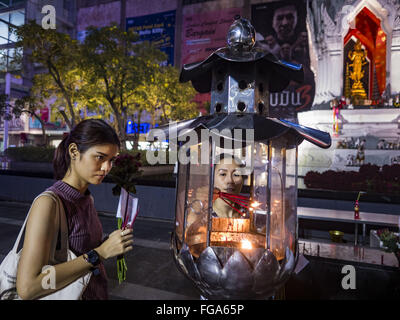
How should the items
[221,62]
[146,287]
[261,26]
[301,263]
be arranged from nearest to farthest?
[221,62] → [301,263] → [146,287] → [261,26]

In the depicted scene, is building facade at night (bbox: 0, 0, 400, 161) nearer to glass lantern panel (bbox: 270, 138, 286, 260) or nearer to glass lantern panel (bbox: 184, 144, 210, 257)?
glass lantern panel (bbox: 270, 138, 286, 260)

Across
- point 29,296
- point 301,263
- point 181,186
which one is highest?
point 181,186

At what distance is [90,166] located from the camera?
1.80 metres

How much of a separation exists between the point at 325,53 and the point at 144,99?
471 inches

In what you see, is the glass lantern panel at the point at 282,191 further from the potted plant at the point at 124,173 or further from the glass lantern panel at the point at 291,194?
the potted plant at the point at 124,173

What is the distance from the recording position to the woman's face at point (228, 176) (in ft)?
9.93

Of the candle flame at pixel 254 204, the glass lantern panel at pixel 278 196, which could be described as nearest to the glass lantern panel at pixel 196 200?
the candle flame at pixel 254 204

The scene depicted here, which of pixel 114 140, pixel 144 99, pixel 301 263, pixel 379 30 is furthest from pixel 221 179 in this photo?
pixel 379 30

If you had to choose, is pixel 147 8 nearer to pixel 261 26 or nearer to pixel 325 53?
pixel 261 26

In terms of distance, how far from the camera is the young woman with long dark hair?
147cm

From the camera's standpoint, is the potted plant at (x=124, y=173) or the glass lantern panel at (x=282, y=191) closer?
the potted plant at (x=124, y=173)

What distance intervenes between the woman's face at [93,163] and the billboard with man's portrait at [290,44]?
2553 cm

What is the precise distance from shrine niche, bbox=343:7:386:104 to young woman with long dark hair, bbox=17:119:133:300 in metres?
15.6

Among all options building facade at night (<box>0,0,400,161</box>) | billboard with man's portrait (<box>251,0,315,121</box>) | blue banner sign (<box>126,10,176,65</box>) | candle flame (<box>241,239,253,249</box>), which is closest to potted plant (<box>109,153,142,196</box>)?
candle flame (<box>241,239,253,249</box>)
